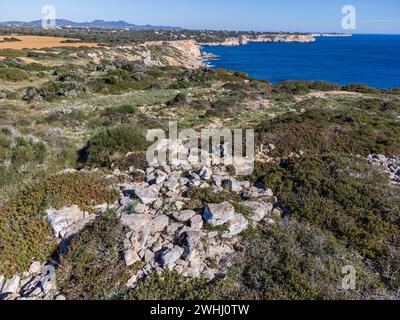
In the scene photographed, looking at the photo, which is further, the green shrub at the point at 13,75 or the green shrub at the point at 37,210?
the green shrub at the point at 13,75

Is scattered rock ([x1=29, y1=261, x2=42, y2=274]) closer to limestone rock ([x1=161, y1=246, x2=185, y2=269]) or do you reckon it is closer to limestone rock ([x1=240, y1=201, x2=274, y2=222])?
limestone rock ([x1=161, y1=246, x2=185, y2=269])

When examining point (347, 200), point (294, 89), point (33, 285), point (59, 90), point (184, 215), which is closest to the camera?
point (33, 285)

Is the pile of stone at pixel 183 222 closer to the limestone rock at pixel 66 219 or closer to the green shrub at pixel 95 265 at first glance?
the green shrub at pixel 95 265

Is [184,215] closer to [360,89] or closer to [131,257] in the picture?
[131,257]

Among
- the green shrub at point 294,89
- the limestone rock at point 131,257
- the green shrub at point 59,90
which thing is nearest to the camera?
the limestone rock at point 131,257

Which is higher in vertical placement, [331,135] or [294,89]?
[294,89]

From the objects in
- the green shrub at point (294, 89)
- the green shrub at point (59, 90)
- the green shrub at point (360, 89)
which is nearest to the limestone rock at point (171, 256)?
the green shrub at point (59, 90)

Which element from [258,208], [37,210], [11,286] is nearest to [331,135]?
[258,208]
